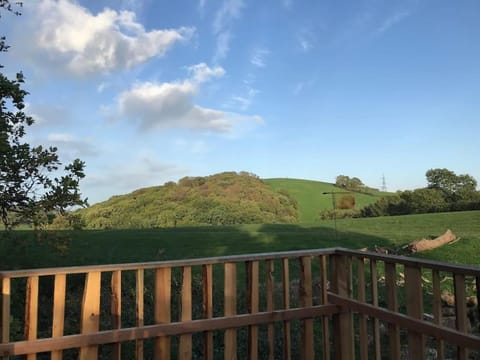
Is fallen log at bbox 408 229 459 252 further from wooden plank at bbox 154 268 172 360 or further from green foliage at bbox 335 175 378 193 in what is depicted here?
green foliage at bbox 335 175 378 193

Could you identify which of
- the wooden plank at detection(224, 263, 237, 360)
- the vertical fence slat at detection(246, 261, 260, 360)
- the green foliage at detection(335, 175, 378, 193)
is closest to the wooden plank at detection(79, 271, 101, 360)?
the wooden plank at detection(224, 263, 237, 360)

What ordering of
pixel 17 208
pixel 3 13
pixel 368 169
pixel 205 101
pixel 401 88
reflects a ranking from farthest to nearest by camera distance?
pixel 368 169 → pixel 205 101 → pixel 401 88 → pixel 3 13 → pixel 17 208

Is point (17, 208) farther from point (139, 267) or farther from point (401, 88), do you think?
point (401, 88)

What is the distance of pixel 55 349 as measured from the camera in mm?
2021

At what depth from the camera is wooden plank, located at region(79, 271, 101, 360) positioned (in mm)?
2109

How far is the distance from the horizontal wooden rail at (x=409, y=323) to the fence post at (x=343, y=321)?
54 mm

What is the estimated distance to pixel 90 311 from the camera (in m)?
2.14

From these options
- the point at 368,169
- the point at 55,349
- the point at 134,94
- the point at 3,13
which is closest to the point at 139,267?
the point at 55,349

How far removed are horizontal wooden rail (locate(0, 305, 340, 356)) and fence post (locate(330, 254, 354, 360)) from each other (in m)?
0.08

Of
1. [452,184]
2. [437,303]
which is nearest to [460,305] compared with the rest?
[437,303]

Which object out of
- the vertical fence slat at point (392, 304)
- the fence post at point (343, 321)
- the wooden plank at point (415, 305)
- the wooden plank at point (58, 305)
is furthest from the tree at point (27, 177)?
the wooden plank at point (415, 305)

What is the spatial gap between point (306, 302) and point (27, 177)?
2923 millimetres

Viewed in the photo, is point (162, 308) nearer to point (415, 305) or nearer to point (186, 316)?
point (186, 316)

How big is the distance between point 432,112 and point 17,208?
45.5ft
